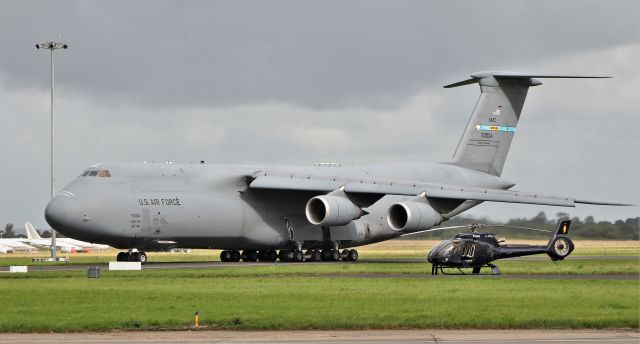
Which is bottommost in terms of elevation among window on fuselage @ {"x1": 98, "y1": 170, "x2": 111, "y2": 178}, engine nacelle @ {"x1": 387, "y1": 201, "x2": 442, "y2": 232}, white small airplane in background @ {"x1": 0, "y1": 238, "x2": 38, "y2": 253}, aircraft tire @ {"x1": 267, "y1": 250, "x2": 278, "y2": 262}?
aircraft tire @ {"x1": 267, "y1": 250, "x2": 278, "y2": 262}

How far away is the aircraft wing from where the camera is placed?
4712cm

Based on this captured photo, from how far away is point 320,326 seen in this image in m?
20.1

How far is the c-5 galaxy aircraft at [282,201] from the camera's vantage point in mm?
43531

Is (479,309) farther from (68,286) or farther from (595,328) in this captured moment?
(68,286)

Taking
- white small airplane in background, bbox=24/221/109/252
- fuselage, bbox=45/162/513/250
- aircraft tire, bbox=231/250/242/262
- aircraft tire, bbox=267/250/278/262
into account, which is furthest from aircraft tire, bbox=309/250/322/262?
white small airplane in background, bbox=24/221/109/252

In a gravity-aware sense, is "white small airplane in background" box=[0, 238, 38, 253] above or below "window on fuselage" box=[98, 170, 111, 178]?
below

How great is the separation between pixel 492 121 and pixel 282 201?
12.1 m

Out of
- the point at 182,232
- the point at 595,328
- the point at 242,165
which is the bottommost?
the point at 595,328

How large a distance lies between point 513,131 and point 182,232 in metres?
18.9

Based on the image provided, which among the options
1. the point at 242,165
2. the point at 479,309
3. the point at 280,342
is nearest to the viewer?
the point at 280,342

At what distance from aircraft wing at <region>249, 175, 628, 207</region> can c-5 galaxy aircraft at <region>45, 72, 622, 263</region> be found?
49 mm

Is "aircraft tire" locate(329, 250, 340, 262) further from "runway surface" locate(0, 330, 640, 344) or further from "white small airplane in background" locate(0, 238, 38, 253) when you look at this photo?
"white small airplane in background" locate(0, 238, 38, 253)

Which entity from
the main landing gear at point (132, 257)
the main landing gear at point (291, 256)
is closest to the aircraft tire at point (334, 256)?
the main landing gear at point (291, 256)

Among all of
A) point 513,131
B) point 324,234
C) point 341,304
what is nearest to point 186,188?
point 324,234
